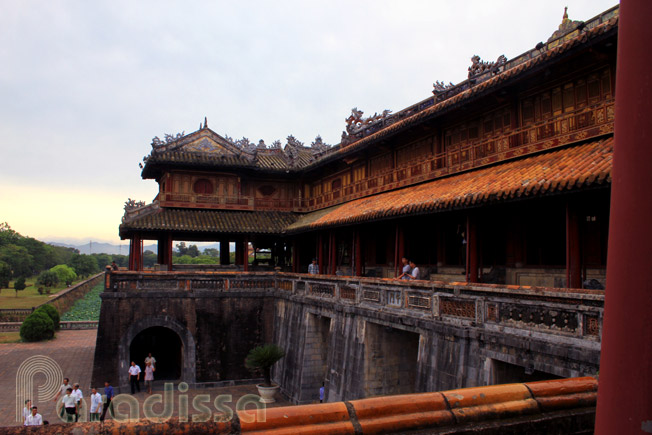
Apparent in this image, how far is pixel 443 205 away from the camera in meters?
14.2

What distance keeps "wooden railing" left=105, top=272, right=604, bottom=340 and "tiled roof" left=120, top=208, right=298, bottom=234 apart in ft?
25.5

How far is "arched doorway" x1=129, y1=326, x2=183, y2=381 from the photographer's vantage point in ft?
88.6

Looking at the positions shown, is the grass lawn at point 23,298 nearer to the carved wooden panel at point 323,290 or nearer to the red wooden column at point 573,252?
the carved wooden panel at point 323,290

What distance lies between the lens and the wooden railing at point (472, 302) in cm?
772

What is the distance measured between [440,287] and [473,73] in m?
9.01

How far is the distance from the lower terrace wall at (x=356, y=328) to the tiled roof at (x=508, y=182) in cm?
279

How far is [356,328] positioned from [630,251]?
43.8 ft

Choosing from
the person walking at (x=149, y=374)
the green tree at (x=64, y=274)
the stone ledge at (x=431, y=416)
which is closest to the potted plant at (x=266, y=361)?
the person walking at (x=149, y=374)

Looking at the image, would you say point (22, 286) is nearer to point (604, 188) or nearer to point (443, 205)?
point (443, 205)

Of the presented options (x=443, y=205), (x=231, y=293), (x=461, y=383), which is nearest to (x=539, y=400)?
(x=461, y=383)

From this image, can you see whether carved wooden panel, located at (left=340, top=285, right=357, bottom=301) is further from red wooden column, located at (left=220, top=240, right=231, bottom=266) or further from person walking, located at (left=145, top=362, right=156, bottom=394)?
red wooden column, located at (left=220, top=240, right=231, bottom=266)

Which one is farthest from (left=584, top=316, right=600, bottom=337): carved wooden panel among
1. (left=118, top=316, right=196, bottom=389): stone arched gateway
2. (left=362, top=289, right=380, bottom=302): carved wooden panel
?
(left=118, top=316, right=196, bottom=389): stone arched gateway

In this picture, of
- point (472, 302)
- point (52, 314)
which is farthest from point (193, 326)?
point (52, 314)

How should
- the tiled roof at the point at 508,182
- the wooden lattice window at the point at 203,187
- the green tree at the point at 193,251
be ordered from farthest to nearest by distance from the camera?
the green tree at the point at 193,251 < the wooden lattice window at the point at 203,187 < the tiled roof at the point at 508,182
